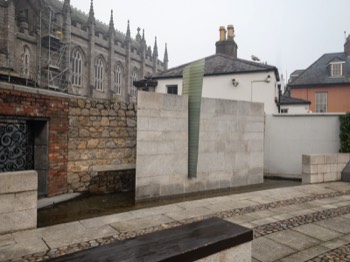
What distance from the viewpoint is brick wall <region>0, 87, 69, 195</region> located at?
6.08 m

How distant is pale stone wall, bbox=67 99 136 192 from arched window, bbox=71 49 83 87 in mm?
26759

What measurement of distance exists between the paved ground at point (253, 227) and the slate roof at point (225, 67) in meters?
9.94

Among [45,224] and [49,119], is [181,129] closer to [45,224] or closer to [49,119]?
[49,119]

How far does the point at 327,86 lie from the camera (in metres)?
27.1

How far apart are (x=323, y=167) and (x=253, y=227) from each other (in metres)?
5.90

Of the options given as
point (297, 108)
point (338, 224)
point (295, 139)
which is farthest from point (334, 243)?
point (297, 108)

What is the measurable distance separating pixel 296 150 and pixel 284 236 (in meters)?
7.36

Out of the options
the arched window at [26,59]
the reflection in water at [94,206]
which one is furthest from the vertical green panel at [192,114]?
the arched window at [26,59]

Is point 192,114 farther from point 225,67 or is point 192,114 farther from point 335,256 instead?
point 225,67

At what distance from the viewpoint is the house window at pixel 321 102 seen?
27.2 meters

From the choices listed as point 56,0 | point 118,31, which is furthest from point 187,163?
point 118,31

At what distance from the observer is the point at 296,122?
1088cm

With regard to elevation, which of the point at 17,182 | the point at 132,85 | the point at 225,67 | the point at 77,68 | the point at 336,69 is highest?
the point at 77,68

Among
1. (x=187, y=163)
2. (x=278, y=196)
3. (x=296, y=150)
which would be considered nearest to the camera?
(x=278, y=196)
